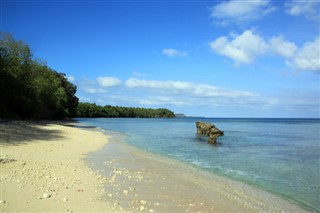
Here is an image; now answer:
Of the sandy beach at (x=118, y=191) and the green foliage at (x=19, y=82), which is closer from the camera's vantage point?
the sandy beach at (x=118, y=191)

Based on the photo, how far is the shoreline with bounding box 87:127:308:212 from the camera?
9.35m

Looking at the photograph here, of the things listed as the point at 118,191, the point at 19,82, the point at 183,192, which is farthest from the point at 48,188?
the point at 19,82

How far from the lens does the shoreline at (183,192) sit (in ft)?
30.7

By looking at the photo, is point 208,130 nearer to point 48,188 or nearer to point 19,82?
point 19,82

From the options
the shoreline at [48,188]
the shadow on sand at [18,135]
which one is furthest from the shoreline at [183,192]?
the shadow on sand at [18,135]

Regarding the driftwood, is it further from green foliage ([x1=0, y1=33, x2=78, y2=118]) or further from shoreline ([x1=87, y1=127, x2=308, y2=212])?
green foliage ([x1=0, y1=33, x2=78, y2=118])

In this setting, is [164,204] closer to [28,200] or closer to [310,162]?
[28,200]

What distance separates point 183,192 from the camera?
11.1m

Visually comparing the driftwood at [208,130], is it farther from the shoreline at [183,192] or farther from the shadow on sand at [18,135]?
the shoreline at [183,192]

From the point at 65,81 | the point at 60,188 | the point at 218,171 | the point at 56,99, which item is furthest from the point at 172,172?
the point at 65,81

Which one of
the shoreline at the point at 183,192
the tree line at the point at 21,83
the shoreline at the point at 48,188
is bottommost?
the shoreline at the point at 183,192

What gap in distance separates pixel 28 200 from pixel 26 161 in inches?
227

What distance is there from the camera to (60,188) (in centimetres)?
951

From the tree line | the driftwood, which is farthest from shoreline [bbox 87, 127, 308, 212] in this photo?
the tree line
